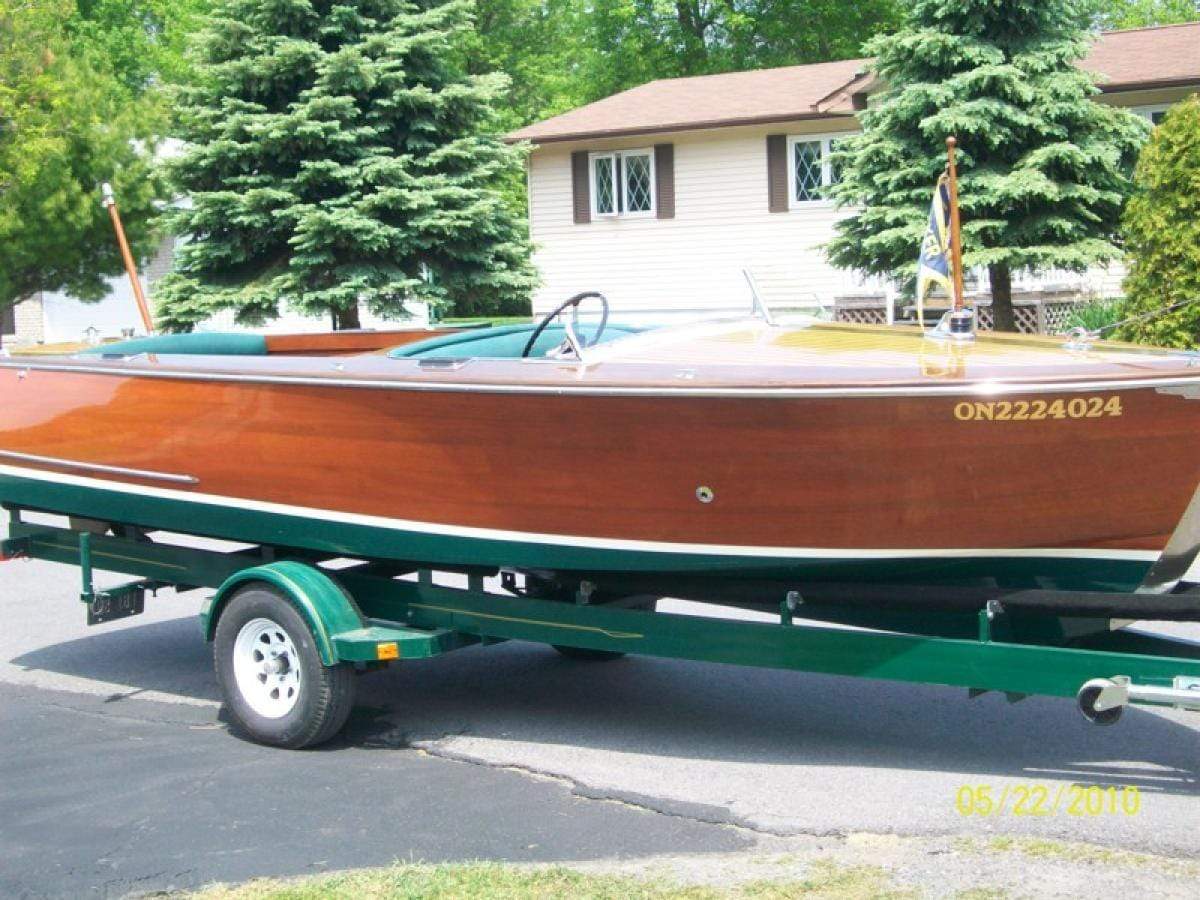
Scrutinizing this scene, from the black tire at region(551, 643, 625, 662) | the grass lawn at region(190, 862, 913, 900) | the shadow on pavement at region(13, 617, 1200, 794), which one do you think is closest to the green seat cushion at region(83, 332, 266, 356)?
the shadow on pavement at region(13, 617, 1200, 794)

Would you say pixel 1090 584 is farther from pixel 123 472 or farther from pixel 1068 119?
pixel 1068 119

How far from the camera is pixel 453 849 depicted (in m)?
5.03

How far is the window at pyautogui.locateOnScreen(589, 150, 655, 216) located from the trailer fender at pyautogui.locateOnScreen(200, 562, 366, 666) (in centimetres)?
2121

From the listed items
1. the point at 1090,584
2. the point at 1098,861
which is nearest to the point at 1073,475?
the point at 1090,584

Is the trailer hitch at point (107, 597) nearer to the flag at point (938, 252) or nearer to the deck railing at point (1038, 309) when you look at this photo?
the flag at point (938, 252)

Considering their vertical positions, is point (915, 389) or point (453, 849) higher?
point (915, 389)

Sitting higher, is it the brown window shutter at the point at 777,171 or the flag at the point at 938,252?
the brown window shutter at the point at 777,171

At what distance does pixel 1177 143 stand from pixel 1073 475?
10.0 m

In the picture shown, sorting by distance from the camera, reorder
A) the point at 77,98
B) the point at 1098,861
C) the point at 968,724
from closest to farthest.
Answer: the point at 1098,861 < the point at 968,724 < the point at 77,98

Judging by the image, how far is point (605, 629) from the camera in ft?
19.7

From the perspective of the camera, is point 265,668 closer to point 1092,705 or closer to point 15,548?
point 15,548

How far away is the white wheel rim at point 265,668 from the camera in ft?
21.0

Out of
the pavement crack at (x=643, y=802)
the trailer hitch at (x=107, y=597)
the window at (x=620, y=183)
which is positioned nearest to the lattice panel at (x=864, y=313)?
the window at (x=620, y=183)

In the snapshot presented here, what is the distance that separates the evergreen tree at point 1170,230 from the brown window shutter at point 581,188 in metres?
14.0
